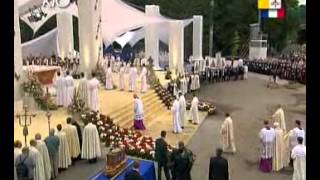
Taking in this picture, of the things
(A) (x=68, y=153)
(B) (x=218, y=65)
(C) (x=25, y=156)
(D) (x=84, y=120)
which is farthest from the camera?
(B) (x=218, y=65)

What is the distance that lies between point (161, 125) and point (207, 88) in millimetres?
10796

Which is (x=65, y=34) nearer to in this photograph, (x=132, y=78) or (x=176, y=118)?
(x=132, y=78)

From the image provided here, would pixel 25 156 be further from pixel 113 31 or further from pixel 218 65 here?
pixel 218 65

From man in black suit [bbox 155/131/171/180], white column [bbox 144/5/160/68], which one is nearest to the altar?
man in black suit [bbox 155/131/171/180]

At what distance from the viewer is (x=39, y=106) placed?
630 inches

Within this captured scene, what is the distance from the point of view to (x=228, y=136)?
14133mm

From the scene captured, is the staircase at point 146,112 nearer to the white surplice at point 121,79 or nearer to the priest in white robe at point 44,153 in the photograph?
the white surplice at point 121,79

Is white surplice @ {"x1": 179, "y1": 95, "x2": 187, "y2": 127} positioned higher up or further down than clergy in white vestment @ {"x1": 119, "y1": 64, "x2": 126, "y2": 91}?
further down

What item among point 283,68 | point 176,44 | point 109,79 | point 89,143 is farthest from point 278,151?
point 283,68

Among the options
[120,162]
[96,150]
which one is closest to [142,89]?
[96,150]

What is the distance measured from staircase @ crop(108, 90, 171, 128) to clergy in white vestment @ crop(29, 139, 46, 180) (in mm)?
6079

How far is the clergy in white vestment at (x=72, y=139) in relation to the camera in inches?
450

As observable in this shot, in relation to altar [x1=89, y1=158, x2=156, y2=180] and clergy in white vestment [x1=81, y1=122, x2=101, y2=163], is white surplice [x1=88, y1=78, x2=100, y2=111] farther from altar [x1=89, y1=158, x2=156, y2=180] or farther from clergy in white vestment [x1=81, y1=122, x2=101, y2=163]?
altar [x1=89, y1=158, x2=156, y2=180]

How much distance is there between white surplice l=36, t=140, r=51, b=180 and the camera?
32.8 ft
